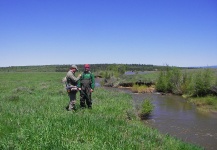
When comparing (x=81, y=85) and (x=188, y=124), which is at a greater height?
(x=81, y=85)

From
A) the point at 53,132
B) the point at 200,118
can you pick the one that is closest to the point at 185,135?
the point at 200,118

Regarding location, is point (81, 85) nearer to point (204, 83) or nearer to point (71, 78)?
point (71, 78)

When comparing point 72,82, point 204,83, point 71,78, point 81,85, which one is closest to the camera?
point 71,78

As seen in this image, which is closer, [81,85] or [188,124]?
[81,85]

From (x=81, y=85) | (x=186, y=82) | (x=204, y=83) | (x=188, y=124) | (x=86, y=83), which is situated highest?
(x=86, y=83)

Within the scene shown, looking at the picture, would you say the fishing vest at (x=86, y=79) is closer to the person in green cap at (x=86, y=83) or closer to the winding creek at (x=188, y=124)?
the person in green cap at (x=86, y=83)

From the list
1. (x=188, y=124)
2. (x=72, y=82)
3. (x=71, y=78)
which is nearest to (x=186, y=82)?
(x=188, y=124)

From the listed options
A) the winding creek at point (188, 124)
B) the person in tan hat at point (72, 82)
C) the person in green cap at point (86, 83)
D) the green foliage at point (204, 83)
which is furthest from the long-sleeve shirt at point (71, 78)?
the green foliage at point (204, 83)

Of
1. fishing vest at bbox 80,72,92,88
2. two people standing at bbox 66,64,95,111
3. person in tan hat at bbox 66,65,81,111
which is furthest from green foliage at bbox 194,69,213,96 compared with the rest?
person in tan hat at bbox 66,65,81,111

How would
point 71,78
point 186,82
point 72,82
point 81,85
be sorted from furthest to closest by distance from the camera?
point 186,82 → point 81,85 → point 72,82 → point 71,78

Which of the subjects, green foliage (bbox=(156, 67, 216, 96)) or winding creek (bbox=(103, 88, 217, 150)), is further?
green foliage (bbox=(156, 67, 216, 96))

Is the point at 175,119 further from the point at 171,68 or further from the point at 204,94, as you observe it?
the point at 171,68

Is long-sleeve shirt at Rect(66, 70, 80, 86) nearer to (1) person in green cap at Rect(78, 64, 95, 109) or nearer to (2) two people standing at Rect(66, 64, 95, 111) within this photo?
(2) two people standing at Rect(66, 64, 95, 111)

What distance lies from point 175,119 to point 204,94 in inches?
477
